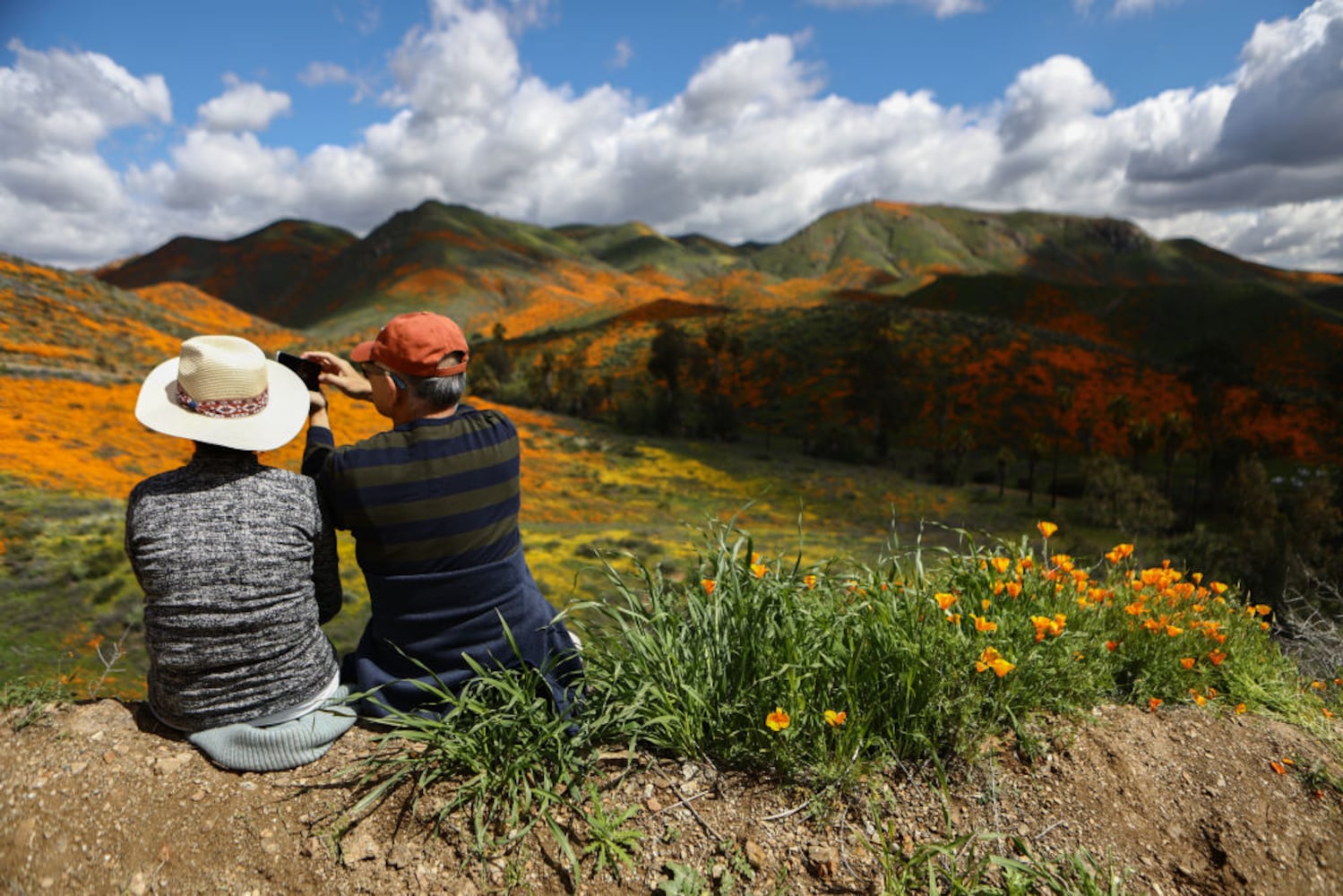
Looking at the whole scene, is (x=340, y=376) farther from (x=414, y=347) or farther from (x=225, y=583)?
(x=225, y=583)

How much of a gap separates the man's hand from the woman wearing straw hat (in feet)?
1.06

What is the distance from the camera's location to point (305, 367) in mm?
2826

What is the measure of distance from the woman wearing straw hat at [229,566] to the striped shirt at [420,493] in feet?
0.57

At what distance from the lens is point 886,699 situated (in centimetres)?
247

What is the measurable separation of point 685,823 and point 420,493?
1503 mm

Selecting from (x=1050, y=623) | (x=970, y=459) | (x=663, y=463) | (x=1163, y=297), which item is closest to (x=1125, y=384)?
(x=970, y=459)

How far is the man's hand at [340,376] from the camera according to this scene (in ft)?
9.16

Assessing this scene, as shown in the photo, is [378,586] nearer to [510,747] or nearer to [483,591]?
[483,591]

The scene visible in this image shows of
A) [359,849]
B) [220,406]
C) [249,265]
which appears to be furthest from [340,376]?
[249,265]

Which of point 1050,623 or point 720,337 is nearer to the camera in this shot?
point 1050,623

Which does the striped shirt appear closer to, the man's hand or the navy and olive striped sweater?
the navy and olive striped sweater

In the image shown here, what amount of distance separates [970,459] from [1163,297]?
81.9 m

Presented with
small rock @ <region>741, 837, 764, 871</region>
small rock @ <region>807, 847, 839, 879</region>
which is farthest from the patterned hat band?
small rock @ <region>807, 847, 839, 879</region>

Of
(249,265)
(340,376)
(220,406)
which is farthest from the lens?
(249,265)
